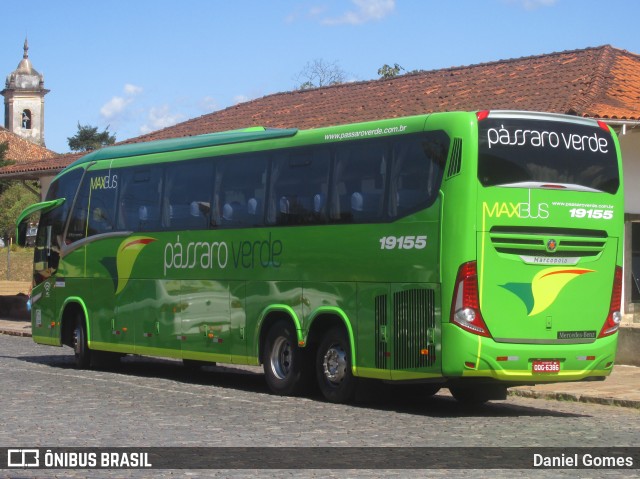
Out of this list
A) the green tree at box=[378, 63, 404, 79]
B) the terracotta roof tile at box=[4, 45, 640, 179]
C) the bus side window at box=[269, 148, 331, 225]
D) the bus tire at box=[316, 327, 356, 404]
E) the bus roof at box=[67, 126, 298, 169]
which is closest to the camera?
the bus tire at box=[316, 327, 356, 404]

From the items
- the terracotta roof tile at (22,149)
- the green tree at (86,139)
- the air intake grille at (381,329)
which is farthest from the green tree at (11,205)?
the air intake grille at (381,329)

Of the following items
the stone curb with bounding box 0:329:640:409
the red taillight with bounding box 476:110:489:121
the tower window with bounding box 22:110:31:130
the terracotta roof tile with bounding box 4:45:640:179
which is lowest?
the stone curb with bounding box 0:329:640:409

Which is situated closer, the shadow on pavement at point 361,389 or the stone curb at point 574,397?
the shadow on pavement at point 361,389

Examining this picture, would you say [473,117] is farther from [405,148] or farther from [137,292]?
[137,292]

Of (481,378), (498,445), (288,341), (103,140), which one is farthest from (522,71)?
(103,140)

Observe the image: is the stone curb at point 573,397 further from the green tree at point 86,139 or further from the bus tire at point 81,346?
the green tree at point 86,139

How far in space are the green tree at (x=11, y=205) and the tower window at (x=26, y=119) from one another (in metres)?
60.1

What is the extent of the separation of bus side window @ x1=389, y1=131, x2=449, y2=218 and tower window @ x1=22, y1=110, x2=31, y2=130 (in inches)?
5520

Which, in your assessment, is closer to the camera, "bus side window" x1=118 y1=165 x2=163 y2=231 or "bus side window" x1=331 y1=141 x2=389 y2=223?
"bus side window" x1=331 y1=141 x2=389 y2=223

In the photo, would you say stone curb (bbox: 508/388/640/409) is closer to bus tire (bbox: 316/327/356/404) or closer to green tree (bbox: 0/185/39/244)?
bus tire (bbox: 316/327/356/404)

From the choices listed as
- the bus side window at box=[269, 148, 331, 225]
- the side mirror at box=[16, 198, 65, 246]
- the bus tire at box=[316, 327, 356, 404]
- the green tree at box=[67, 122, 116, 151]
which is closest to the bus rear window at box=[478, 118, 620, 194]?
the bus side window at box=[269, 148, 331, 225]

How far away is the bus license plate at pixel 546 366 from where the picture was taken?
14336 mm

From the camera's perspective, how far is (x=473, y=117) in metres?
14.2

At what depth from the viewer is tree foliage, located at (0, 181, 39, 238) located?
86.5 meters
